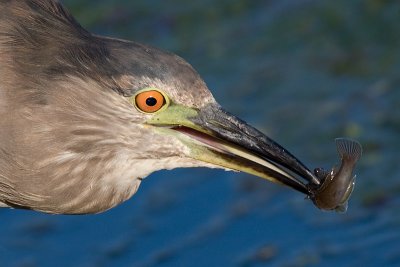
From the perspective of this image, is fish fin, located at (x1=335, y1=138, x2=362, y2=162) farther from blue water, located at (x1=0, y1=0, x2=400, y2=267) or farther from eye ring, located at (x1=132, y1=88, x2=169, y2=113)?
blue water, located at (x1=0, y1=0, x2=400, y2=267)

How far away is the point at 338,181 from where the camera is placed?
267 inches

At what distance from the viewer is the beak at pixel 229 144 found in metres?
6.67

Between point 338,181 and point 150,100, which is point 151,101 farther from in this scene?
point 338,181

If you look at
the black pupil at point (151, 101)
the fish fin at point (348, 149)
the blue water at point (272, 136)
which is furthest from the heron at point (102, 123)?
the blue water at point (272, 136)

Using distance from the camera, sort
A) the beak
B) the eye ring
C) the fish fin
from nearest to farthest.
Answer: the eye ring → the beak → the fish fin

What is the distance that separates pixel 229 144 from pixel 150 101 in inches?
19.4

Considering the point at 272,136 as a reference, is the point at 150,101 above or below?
below

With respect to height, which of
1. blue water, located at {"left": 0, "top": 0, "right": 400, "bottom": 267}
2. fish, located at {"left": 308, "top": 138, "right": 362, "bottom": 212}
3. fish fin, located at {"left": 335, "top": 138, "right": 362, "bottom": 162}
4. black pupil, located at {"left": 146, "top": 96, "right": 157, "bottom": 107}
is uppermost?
blue water, located at {"left": 0, "top": 0, "right": 400, "bottom": 267}

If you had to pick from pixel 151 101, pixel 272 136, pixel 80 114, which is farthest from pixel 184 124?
pixel 272 136

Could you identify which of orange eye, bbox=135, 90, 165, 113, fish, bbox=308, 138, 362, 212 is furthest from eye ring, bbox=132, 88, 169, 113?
fish, bbox=308, 138, 362, 212

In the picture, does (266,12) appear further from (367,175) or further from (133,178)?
(133,178)

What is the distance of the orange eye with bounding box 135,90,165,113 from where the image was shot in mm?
6523

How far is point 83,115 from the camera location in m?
6.65

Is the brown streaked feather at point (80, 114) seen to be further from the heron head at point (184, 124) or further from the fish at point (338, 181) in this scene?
the fish at point (338, 181)
